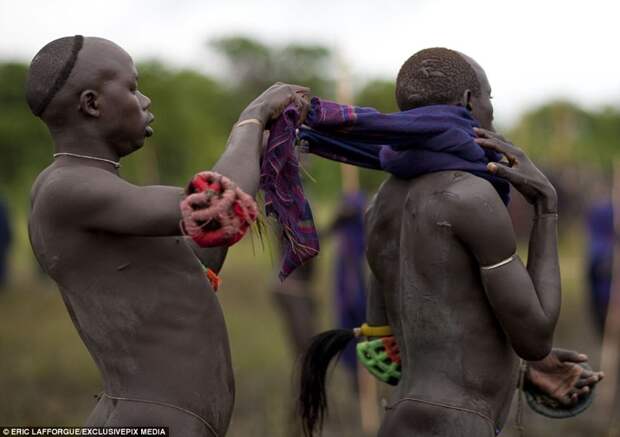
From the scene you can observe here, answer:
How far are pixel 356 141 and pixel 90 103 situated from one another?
0.84m

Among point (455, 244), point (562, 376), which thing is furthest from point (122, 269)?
point (562, 376)

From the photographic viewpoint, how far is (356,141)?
9.93 feet

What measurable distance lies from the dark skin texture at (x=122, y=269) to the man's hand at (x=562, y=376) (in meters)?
1.18

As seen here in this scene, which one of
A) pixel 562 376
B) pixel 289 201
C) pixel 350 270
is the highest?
pixel 289 201

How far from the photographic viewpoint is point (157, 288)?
2.72 meters

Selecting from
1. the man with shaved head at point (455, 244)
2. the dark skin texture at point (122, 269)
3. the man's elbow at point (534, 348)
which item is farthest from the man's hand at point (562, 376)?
the dark skin texture at point (122, 269)

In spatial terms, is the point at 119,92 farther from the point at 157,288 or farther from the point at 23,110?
the point at 23,110

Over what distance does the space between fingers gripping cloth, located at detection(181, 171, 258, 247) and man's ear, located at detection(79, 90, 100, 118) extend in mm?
457

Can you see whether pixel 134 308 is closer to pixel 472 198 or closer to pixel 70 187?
pixel 70 187

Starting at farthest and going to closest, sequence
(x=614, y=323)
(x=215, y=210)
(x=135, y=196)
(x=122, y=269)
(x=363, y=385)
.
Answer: (x=614, y=323), (x=363, y=385), (x=122, y=269), (x=135, y=196), (x=215, y=210)

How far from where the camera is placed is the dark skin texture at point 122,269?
8.73 feet

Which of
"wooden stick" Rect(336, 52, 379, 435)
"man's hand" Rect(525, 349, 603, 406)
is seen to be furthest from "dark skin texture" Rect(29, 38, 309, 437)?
"wooden stick" Rect(336, 52, 379, 435)

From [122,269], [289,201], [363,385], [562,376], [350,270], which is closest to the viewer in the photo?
[122,269]

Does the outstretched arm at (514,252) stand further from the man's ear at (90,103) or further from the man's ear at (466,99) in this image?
the man's ear at (90,103)
